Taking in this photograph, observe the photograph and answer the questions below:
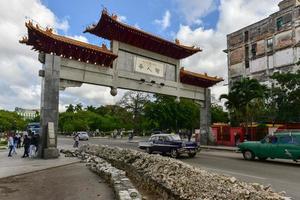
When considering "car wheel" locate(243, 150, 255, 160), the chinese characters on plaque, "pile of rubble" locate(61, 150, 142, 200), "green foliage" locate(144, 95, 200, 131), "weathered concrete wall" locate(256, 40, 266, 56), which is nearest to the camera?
"pile of rubble" locate(61, 150, 142, 200)

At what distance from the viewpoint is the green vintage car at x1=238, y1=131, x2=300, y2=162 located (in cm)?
1917

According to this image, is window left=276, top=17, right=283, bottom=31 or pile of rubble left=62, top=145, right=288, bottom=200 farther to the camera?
window left=276, top=17, right=283, bottom=31

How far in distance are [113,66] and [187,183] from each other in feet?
71.6

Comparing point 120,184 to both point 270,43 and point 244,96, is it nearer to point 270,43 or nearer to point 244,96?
point 244,96

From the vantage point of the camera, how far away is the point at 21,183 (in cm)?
1281

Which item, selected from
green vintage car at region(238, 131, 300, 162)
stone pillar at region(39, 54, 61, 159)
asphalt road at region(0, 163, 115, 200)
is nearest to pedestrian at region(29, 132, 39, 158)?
stone pillar at region(39, 54, 61, 159)

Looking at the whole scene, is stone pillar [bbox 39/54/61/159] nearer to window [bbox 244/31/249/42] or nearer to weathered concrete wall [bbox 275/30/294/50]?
weathered concrete wall [bbox 275/30/294/50]

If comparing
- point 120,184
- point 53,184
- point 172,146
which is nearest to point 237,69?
point 172,146

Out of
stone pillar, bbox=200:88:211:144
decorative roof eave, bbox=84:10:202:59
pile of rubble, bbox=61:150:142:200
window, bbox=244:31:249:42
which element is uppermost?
window, bbox=244:31:249:42

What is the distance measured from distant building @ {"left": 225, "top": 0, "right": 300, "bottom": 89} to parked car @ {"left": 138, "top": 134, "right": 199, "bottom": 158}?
122 ft

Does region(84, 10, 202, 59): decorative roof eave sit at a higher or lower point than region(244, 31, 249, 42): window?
lower

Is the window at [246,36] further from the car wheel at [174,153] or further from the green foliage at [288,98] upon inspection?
the car wheel at [174,153]

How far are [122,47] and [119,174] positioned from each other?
62.3 feet

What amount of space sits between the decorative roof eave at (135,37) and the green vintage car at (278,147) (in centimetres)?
1323
